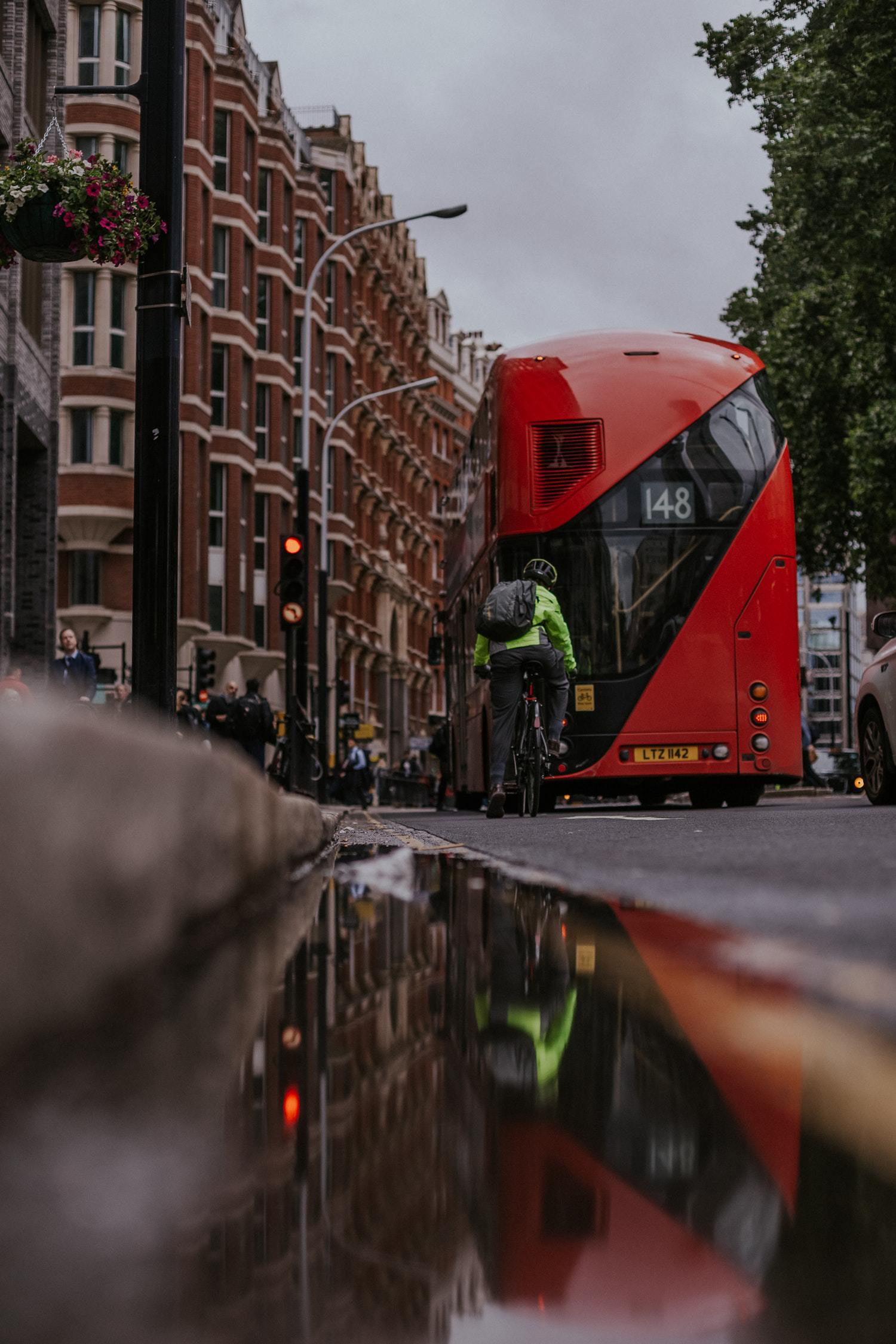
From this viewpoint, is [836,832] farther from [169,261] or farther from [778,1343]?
[778,1343]

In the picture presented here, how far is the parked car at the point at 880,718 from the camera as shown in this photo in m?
14.5

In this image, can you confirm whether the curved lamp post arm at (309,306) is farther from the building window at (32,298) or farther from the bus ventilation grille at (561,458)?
the bus ventilation grille at (561,458)

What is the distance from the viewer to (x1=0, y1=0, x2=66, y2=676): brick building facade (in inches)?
824

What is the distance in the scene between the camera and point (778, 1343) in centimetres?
102

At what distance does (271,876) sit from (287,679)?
16.8 metres

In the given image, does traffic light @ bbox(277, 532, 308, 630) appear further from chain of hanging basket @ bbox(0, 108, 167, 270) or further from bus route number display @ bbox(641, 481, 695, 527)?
chain of hanging basket @ bbox(0, 108, 167, 270)

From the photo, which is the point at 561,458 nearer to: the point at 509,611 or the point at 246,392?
the point at 509,611

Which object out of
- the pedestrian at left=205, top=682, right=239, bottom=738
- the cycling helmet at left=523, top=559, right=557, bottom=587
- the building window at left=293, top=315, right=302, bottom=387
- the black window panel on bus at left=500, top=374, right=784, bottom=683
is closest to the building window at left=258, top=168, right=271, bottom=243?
the building window at left=293, top=315, right=302, bottom=387

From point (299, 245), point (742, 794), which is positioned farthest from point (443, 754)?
point (299, 245)

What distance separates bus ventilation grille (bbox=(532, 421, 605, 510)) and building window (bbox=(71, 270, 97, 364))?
1317 inches

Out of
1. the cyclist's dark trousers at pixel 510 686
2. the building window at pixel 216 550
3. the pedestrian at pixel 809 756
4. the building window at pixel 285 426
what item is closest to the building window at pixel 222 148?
the building window at pixel 285 426

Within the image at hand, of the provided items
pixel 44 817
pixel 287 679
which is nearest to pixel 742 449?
pixel 287 679

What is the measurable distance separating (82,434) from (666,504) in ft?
111

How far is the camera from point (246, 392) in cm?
5781
